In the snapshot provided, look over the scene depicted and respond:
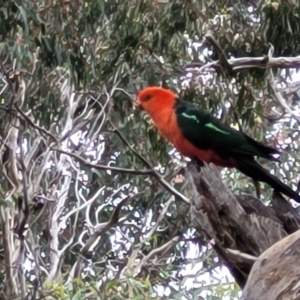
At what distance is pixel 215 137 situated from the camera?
4.13 m

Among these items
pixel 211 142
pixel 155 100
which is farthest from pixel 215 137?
pixel 155 100

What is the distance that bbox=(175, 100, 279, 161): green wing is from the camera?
4.00m

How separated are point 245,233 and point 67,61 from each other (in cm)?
284

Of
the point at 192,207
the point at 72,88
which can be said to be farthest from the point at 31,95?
the point at 192,207

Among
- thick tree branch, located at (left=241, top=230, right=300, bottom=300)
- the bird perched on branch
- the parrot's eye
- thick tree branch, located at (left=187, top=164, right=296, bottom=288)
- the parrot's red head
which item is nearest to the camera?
thick tree branch, located at (left=241, top=230, right=300, bottom=300)

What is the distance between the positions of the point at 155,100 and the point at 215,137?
0.60 metres

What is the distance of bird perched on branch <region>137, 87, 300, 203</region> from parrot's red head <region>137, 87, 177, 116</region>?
30 millimetres

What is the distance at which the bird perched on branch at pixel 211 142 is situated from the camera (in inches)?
156

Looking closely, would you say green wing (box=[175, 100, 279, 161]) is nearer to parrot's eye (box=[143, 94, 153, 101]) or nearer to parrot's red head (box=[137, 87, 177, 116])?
parrot's red head (box=[137, 87, 177, 116])

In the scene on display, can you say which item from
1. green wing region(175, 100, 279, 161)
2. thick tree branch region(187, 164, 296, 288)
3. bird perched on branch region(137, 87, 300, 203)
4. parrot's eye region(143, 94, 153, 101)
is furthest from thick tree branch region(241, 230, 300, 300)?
parrot's eye region(143, 94, 153, 101)

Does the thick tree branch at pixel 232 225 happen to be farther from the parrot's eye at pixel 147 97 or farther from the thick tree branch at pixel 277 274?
the parrot's eye at pixel 147 97

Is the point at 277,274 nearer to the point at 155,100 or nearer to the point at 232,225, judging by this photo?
the point at 232,225

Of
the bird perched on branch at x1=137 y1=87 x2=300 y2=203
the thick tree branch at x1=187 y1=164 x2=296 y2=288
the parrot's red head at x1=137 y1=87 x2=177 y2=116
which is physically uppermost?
the parrot's red head at x1=137 y1=87 x2=177 y2=116

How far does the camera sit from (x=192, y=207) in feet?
12.0
